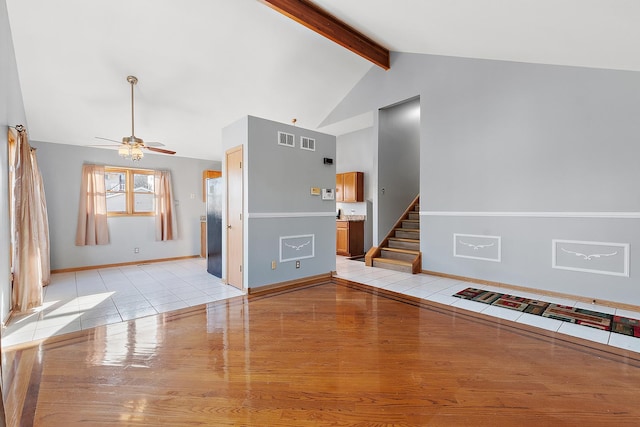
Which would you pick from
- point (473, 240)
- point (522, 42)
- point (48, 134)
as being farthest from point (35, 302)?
point (522, 42)

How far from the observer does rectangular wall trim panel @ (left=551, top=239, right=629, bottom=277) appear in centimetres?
354

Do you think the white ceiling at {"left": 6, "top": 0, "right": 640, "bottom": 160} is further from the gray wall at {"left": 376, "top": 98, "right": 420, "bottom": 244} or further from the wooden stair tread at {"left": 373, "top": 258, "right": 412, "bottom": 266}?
the wooden stair tread at {"left": 373, "top": 258, "right": 412, "bottom": 266}

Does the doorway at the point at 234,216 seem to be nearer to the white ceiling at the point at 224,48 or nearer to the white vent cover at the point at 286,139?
the white vent cover at the point at 286,139

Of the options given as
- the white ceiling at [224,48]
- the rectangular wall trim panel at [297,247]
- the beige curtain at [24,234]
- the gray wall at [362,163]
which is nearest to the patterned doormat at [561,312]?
the rectangular wall trim panel at [297,247]

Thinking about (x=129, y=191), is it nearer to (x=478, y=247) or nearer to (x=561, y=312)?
(x=478, y=247)

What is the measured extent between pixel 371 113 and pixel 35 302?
20.3ft

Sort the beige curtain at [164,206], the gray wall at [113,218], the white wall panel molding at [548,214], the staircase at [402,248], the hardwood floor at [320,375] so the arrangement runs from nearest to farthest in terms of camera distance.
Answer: the hardwood floor at [320,375] → the white wall panel molding at [548,214] → the staircase at [402,248] → the gray wall at [113,218] → the beige curtain at [164,206]

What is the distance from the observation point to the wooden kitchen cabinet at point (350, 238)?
7270 mm

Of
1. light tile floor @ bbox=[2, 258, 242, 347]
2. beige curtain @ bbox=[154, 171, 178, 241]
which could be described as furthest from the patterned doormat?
beige curtain @ bbox=[154, 171, 178, 241]

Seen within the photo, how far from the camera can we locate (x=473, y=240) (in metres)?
4.78

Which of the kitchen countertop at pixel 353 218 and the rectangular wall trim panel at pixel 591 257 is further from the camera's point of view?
the kitchen countertop at pixel 353 218

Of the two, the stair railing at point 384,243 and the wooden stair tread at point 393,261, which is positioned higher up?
the stair railing at point 384,243

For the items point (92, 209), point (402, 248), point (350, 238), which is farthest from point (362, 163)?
point (92, 209)

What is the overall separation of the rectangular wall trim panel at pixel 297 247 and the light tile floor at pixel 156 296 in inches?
32.1
